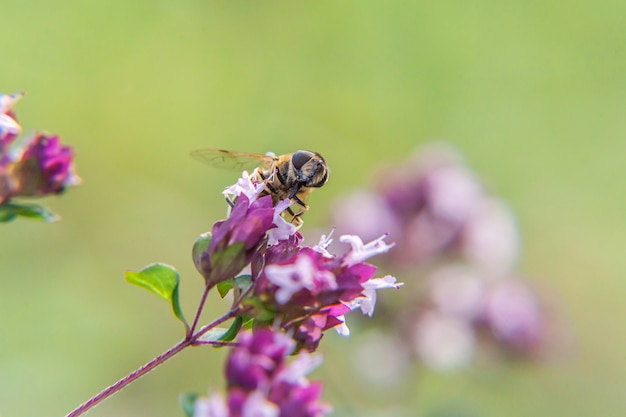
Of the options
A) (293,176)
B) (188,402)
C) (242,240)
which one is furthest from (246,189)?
(188,402)

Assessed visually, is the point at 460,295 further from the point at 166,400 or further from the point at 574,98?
the point at 574,98

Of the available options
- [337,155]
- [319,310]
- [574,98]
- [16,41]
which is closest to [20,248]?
[16,41]

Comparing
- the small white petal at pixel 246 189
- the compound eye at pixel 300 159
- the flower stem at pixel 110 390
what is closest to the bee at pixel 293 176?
the compound eye at pixel 300 159

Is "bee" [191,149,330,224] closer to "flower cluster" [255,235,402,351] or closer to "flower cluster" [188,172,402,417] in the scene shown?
"flower cluster" [188,172,402,417]

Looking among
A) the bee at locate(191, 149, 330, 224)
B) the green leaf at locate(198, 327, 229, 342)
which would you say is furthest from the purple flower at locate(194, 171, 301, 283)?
the bee at locate(191, 149, 330, 224)

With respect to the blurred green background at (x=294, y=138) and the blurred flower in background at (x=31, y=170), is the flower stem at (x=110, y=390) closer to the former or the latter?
the blurred flower in background at (x=31, y=170)

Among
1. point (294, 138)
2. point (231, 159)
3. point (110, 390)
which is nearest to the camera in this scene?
point (110, 390)

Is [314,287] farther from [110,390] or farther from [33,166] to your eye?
[33,166]
